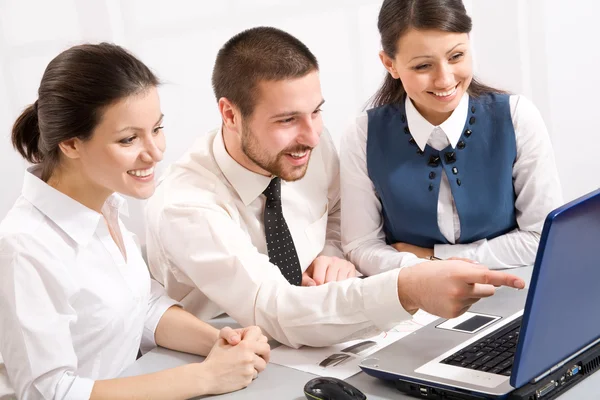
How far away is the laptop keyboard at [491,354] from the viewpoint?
50.8 inches

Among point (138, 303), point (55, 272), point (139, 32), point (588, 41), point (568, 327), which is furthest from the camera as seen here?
point (588, 41)

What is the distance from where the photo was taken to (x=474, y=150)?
6.88 ft

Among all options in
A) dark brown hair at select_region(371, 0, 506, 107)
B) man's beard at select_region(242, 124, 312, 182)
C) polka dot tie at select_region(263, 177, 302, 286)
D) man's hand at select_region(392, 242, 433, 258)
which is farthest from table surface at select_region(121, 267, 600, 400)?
dark brown hair at select_region(371, 0, 506, 107)

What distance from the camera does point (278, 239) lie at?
1.97m

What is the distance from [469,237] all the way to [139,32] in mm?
1228

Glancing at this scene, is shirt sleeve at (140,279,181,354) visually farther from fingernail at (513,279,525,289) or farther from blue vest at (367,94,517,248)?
fingernail at (513,279,525,289)

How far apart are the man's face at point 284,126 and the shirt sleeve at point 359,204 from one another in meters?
0.27

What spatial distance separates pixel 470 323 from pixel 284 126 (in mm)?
664

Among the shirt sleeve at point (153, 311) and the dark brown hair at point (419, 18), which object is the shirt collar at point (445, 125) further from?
the shirt sleeve at point (153, 311)

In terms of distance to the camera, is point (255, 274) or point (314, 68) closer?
point (255, 274)

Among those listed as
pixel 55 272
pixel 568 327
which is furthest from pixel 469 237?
pixel 55 272

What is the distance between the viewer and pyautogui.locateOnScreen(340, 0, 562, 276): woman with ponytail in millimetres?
2031

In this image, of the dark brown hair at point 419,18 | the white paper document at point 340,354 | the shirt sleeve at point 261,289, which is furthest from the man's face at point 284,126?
the white paper document at point 340,354

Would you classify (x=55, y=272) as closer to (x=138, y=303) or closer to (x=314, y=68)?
(x=138, y=303)
